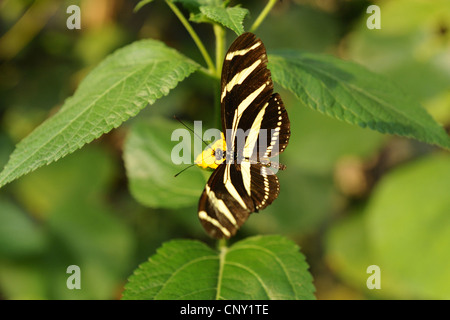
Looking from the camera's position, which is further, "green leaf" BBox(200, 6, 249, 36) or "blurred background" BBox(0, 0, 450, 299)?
"blurred background" BBox(0, 0, 450, 299)

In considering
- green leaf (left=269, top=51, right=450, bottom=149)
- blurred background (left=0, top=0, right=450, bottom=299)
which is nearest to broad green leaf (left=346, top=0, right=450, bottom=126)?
blurred background (left=0, top=0, right=450, bottom=299)

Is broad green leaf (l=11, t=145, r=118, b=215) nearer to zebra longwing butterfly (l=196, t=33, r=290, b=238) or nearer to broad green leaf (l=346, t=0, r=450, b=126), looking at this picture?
broad green leaf (l=346, t=0, r=450, b=126)

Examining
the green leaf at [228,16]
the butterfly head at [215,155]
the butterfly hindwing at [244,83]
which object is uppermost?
the green leaf at [228,16]

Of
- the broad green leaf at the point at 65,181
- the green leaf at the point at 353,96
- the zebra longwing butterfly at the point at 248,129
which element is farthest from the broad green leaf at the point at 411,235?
the broad green leaf at the point at 65,181

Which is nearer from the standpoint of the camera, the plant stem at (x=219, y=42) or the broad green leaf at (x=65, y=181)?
the plant stem at (x=219, y=42)

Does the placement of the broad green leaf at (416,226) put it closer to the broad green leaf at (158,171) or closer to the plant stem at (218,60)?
the broad green leaf at (158,171)

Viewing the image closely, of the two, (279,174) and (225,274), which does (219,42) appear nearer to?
(225,274)
